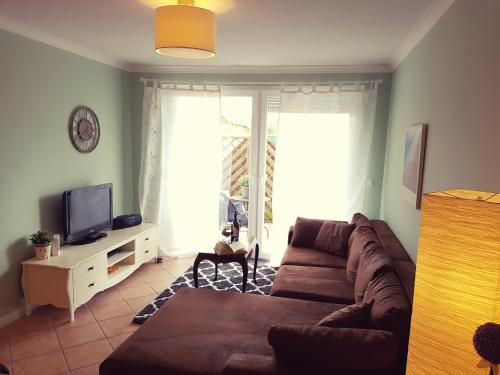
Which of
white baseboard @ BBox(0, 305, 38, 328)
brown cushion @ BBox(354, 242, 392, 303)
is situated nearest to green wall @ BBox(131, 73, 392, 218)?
brown cushion @ BBox(354, 242, 392, 303)

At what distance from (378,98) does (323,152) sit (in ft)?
2.97

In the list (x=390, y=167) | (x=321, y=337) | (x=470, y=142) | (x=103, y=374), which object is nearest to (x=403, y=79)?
(x=390, y=167)

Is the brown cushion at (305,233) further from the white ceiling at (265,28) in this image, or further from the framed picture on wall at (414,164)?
the white ceiling at (265,28)

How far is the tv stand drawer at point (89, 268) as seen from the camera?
10.3ft

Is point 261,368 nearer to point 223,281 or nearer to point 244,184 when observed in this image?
point 223,281

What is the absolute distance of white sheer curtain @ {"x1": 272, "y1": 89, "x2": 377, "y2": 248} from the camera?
14.1 ft

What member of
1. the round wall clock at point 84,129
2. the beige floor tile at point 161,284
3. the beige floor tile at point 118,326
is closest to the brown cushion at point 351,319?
the beige floor tile at point 118,326

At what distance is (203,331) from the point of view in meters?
2.21

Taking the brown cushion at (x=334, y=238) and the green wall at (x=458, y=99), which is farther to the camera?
the brown cushion at (x=334, y=238)

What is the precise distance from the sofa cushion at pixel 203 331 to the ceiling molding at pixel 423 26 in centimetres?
209

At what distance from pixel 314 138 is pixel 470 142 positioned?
2.67 metres

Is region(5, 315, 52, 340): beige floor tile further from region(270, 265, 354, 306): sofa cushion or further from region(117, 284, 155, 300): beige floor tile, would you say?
region(270, 265, 354, 306): sofa cushion

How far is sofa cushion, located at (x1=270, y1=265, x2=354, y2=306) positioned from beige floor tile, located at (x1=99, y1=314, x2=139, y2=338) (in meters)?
1.26

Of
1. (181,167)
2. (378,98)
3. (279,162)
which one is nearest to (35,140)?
(181,167)
